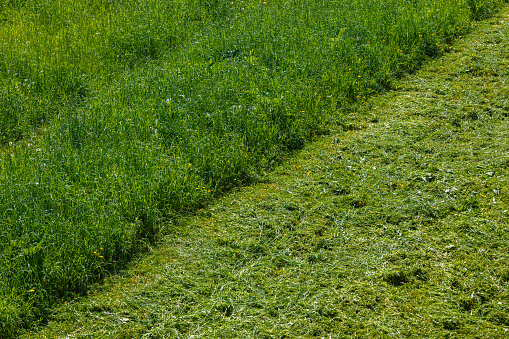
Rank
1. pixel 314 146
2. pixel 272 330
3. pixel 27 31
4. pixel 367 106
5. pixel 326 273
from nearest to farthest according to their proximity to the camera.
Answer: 1. pixel 272 330
2. pixel 326 273
3. pixel 314 146
4. pixel 367 106
5. pixel 27 31

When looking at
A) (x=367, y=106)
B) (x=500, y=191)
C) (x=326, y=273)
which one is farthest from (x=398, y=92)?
(x=326, y=273)

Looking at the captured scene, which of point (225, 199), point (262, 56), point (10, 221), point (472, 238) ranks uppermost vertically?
point (262, 56)

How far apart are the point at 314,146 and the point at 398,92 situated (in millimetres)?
1898

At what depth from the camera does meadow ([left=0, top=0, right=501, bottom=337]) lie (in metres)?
4.74

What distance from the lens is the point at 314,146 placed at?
6.58 m

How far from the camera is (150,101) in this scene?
6820mm

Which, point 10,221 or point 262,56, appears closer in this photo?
point 10,221

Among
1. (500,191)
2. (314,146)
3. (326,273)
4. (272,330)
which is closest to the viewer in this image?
(272,330)

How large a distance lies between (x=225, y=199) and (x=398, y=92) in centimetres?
338

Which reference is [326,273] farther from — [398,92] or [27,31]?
[27,31]

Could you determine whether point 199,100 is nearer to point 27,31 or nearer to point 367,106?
point 367,106

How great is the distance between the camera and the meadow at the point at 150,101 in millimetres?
4742

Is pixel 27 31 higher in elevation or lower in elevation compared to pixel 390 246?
higher

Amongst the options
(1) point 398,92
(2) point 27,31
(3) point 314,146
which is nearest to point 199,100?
(3) point 314,146
